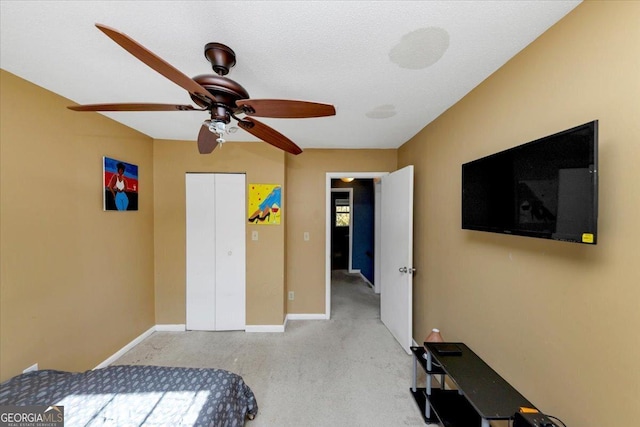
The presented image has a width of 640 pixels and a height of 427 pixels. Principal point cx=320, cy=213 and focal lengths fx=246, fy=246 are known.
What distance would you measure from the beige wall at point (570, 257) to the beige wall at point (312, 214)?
167cm

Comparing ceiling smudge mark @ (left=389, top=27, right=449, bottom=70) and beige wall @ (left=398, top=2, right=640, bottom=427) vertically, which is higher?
ceiling smudge mark @ (left=389, top=27, right=449, bottom=70)

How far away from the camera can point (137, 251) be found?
279 centimetres

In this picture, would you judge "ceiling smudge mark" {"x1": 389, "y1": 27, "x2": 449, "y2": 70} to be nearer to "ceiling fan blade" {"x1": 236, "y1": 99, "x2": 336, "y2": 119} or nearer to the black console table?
"ceiling fan blade" {"x1": 236, "y1": 99, "x2": 336, "y2": 119}

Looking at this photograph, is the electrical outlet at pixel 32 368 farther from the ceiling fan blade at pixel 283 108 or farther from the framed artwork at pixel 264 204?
the ceiling fan blade at pixel 283 108

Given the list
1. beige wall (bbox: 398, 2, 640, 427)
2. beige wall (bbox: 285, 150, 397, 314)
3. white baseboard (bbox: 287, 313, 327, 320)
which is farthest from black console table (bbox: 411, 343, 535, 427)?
beige wall (bbox: 285, 150, 397, 314)

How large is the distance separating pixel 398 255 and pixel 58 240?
305 cm

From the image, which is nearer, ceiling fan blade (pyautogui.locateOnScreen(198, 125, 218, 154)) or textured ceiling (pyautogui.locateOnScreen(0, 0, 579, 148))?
textured ceiling (pyautogui.locateOnScreen(0, 0, 579, 148))

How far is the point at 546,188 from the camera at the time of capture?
108cm

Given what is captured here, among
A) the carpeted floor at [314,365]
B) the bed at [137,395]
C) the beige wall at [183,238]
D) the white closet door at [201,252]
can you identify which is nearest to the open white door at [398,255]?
the carpeted floor at [314,365]

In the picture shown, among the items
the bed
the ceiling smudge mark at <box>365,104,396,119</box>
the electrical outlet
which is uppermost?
the ceiling smudge mark at <box>365,104,396,119</box>

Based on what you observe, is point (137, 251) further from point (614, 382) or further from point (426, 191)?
point (614, 382)

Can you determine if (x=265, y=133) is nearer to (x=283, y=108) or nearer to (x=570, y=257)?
(x=283, y=108)

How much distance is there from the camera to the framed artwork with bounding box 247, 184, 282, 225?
3.10m

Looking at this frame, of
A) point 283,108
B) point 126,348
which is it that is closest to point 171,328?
point 126,348
